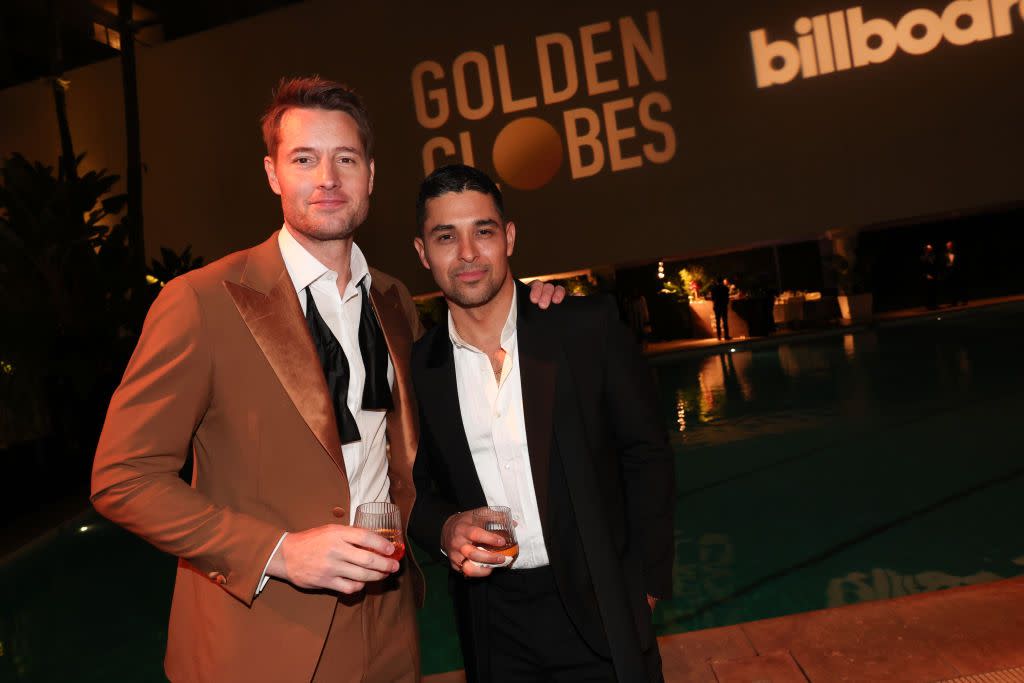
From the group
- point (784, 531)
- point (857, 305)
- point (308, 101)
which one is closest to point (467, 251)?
point (308, 101)

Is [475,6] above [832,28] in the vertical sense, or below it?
above

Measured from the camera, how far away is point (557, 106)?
1376cm

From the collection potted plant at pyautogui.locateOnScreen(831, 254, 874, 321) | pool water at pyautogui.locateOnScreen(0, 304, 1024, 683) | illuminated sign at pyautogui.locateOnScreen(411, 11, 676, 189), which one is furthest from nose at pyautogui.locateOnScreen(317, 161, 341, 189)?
potted plant at pyautogui.locateOnScreen(831, 254, 874, 321)

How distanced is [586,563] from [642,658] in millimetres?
236

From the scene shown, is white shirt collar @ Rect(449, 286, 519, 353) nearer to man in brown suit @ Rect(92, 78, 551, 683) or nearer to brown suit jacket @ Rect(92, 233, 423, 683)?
man in brown suit @ Rect(92, 78, 551, 683)

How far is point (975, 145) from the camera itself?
12938 mm

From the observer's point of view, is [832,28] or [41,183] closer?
[41,183]

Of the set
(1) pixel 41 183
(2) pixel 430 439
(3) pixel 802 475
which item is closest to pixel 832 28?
(3) pixel 802 475

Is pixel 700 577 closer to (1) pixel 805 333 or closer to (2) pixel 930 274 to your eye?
(1) pixel 805 333

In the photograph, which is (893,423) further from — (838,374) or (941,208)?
(941,208)

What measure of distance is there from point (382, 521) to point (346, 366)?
40 cm

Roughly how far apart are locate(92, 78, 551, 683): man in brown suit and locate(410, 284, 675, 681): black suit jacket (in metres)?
0.09

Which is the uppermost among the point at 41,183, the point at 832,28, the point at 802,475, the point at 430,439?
the point at 832,28

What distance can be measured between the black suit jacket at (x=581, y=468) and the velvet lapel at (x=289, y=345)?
0.36 metres
